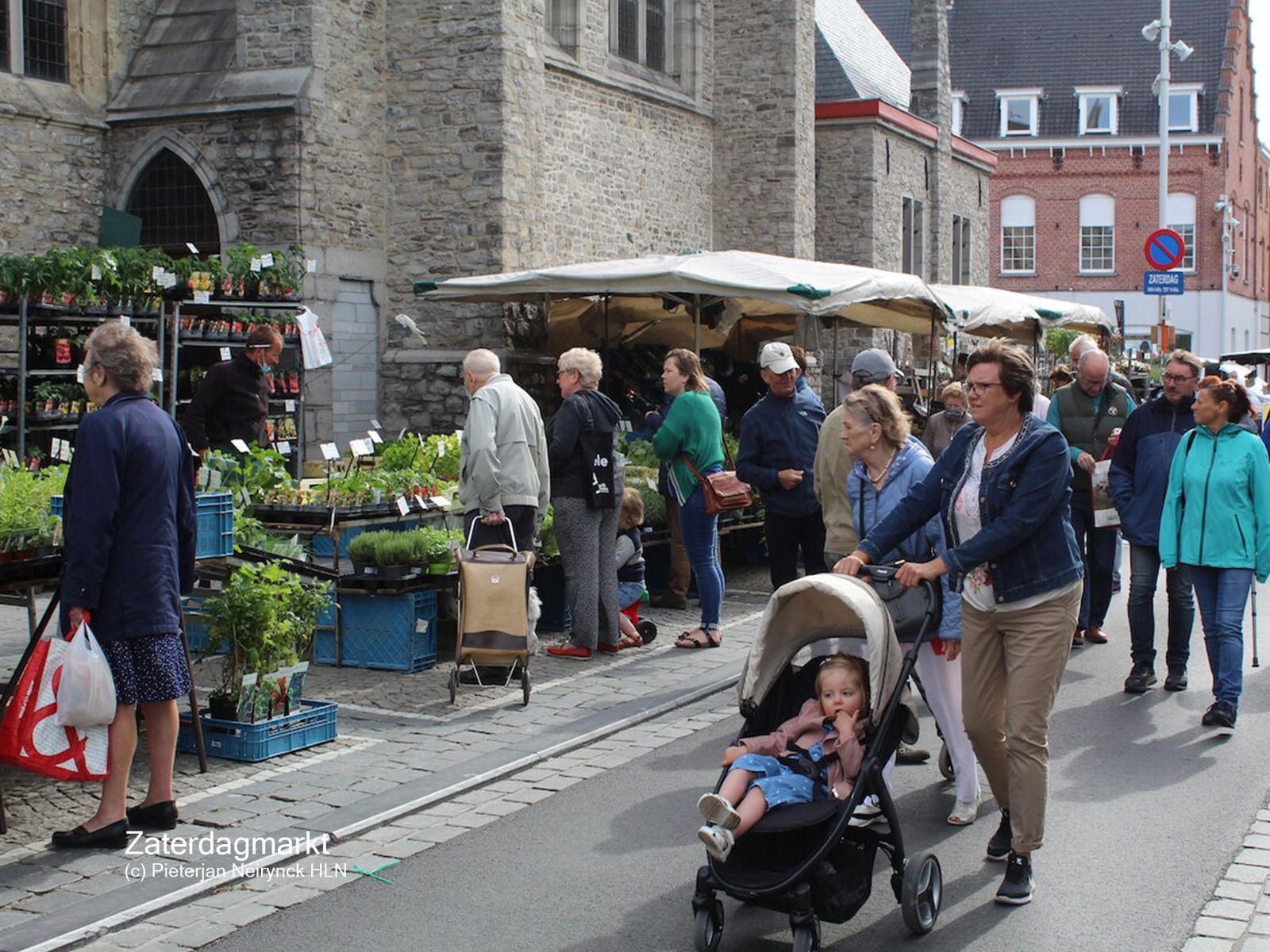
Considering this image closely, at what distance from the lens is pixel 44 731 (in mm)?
5758

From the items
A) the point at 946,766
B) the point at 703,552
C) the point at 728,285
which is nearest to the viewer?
the point at 946,766

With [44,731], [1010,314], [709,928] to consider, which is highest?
[1010,314]

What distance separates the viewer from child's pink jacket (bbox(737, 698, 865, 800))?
5.00 metres

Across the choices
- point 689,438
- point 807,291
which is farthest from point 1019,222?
point 689,438

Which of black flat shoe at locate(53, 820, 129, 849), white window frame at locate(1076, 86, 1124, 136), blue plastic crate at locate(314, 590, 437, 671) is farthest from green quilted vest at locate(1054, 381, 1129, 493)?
white window frame at locate(1076, 86, 1124, 136)

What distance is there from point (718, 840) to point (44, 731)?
2731 mm

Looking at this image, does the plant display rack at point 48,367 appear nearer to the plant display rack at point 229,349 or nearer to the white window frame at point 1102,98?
the plant display rack at point 229,349

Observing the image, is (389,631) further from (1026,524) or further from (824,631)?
(1026,524)

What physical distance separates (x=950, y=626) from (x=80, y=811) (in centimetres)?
370

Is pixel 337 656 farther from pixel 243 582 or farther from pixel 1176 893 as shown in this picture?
pixel 1176 893

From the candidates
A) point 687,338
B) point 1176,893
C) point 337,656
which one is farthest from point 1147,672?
point 687,338

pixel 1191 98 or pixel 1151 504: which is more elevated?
pixel 1191 98

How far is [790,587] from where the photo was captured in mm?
5391

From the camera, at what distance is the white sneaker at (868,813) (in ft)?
18.2
